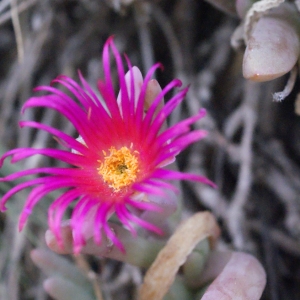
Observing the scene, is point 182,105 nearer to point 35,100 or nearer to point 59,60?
point 59,60

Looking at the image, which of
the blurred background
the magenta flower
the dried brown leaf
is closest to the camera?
the magenta flower

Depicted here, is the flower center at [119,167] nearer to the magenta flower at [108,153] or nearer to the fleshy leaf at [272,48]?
the magenta flower at [108,153]

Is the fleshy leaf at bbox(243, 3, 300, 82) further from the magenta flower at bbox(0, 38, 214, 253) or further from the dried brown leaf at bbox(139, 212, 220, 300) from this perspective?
the dried brown leaf at bbox(139, 212, 220, 300)

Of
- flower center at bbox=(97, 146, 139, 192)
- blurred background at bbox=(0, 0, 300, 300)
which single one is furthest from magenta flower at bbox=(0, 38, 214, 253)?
blurred background at bbox=(0, 0, 300, 300)

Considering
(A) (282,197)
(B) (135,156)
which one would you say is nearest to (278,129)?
(A) (282,197)

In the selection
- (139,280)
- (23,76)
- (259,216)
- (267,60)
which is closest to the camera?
(267,60)

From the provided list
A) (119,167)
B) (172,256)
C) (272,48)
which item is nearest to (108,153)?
(119,167)

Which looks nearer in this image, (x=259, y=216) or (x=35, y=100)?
(x=35, y=100)
